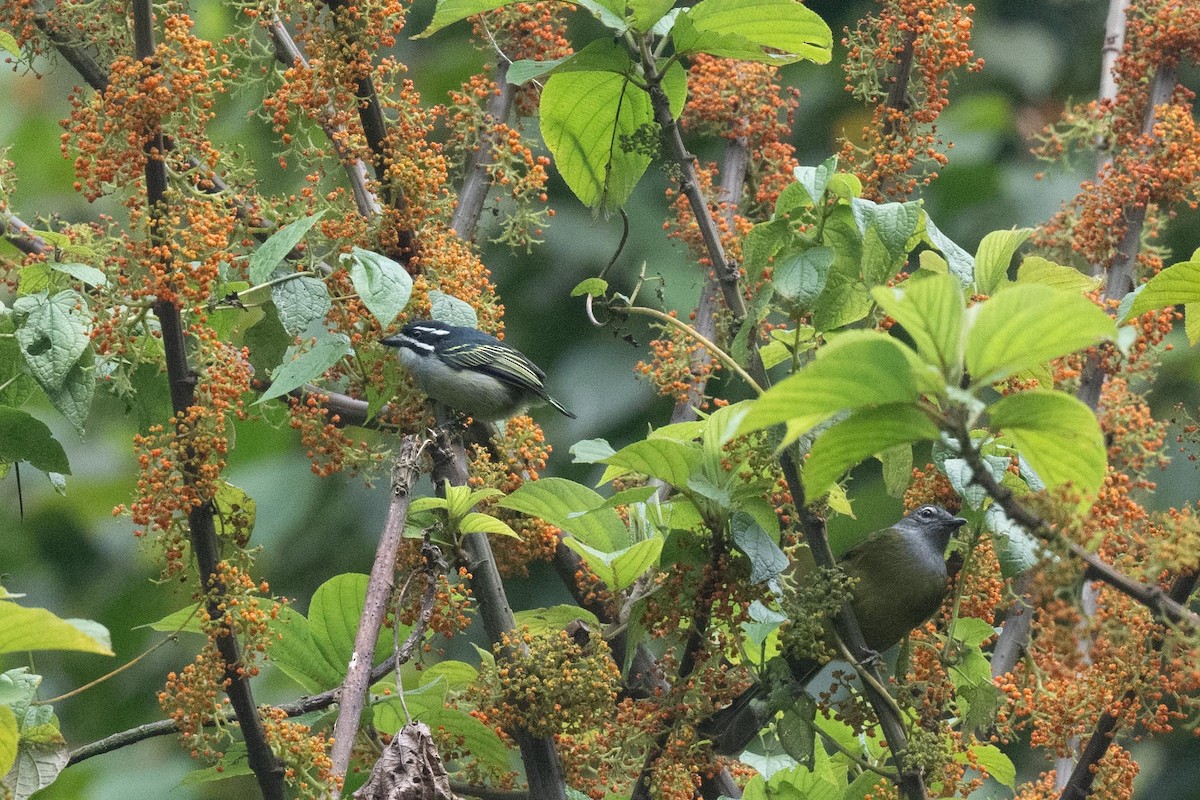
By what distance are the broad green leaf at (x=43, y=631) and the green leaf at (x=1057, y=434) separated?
3.62 ft

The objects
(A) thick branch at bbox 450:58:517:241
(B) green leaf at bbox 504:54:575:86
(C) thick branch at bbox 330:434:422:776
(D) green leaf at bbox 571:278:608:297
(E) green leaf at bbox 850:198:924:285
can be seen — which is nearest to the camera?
(C) thick branch at bbox 330:434:422:776

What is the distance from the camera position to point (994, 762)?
9.50ft

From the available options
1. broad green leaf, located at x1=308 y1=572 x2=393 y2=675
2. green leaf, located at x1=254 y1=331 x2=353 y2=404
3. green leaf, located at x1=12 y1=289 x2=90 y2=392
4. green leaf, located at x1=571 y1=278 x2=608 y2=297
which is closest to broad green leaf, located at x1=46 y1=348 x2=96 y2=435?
green leaf, located at x1=12 y1=289 x2=90 y2=392

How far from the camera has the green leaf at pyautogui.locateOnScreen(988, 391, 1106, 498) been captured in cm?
159

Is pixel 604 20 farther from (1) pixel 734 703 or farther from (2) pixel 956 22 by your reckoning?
(1) pixel 734 703

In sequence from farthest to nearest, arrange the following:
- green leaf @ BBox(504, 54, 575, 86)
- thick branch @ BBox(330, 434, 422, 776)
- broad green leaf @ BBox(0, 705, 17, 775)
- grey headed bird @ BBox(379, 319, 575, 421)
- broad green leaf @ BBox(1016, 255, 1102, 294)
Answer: grey headed bird @ BBox(379, 319, 575, 421), broad green leaf @ BBox(1016, 255, 1102, 294), green leaf @ BBox(504, 54, 575, 86), thick branch @ BBox(330, 434, 422, 776), broad green leaf @ BBox(0, 705, 17, 775)

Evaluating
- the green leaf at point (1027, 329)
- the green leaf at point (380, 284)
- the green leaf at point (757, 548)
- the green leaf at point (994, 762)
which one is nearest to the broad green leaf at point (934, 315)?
the green leaf at point (1027, 329)

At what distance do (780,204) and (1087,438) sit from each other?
920 mm

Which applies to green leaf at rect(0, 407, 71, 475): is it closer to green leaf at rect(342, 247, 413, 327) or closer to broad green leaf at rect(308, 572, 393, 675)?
broad green leaf at rect(308, 572, 393, 675)

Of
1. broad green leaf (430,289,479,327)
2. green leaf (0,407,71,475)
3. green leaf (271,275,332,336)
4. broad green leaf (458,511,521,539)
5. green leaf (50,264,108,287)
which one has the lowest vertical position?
broad green leaf (458,511,521,539)

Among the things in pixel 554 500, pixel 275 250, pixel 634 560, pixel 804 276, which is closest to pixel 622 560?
pixel 634 560

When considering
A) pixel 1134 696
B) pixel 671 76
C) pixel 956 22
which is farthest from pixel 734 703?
pixel 956 22

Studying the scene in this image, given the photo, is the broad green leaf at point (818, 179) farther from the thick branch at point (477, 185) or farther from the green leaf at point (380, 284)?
the thick branch at point (477, 185)

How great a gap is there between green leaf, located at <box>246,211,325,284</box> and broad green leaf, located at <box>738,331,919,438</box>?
120 centimetres
